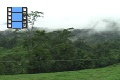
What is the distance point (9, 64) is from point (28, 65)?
11142mm

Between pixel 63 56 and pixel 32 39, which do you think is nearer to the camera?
pixel 63 56

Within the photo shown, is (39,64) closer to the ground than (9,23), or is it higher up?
closer to the ground

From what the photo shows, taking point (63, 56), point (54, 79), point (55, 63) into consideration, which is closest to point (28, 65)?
point (55, 63)

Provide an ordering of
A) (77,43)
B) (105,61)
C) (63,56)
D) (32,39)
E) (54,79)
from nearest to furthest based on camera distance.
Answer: (54,79), (63,56), (32,39), (105,61), (77,43)

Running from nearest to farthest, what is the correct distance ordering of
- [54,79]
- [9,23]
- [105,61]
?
1. [9,23]
2. [54,79]
3. [105,61]

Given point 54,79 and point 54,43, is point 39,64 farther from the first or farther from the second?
point 54,79

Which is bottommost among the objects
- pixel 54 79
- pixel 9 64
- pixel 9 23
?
pixel 9 64

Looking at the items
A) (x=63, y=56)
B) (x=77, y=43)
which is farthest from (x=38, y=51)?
(x=77, y=43)

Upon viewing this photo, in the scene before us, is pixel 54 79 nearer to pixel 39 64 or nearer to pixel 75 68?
pixel 39 64

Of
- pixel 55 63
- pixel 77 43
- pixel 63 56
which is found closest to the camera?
Result: pixel 55 63

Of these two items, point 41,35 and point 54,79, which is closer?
point 54,79

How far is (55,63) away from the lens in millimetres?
36438

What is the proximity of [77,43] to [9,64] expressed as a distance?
14.5 meters

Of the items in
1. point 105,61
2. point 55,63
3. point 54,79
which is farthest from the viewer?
point 105,61
